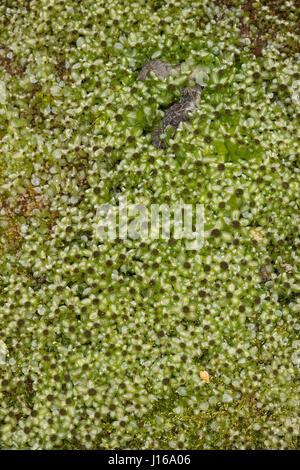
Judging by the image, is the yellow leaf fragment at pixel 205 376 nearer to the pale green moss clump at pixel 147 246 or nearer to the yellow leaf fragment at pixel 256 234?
the pale green moss clump at pixel 147 246

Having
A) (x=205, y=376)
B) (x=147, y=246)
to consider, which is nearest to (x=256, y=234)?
(x=147, y=246)

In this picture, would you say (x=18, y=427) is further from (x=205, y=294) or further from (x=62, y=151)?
(x=62, y=151)

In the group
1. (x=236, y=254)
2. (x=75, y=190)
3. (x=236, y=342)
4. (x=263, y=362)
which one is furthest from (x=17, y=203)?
(x=263, y=362)

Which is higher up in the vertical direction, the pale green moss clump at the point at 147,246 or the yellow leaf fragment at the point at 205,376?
the pale green moss clump at the point at 147,246

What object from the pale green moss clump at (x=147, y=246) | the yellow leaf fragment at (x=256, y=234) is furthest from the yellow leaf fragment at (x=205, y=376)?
the yellow leaf fragment at (x=256, y=234)

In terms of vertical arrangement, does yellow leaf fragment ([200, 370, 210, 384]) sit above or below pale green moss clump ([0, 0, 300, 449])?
below

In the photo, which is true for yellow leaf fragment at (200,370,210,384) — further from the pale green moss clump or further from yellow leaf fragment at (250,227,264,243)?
yellow leaf fragment at (250,227,264,243)

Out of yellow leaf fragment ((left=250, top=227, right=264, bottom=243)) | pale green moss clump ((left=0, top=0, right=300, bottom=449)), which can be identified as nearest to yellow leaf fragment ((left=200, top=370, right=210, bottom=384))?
pale green moss clump ((left=0, top=0, right=300, bottom=449))

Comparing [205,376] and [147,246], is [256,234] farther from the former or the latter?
[205,376]
